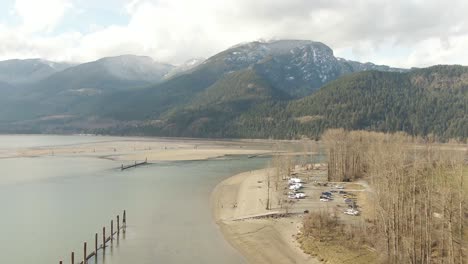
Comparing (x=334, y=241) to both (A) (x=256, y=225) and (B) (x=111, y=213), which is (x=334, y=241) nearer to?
(A) (x=256, y=225)

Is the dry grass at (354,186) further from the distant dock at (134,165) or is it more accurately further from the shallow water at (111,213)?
the distant dock at (134,165)

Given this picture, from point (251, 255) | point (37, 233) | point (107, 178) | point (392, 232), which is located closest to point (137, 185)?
point (107, 178)

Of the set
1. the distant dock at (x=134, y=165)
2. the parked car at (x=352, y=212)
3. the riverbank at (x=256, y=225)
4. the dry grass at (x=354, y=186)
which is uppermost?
the distant dock at (x=134, y=165)

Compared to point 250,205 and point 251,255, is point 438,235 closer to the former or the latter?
point 251,255

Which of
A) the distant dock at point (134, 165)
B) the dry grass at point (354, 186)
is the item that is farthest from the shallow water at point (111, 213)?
the dry grass at point (354, 186)

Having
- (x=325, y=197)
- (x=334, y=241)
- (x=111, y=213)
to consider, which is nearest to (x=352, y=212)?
(x=325, y=197)
